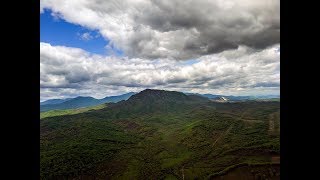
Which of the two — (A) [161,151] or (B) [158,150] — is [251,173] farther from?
(B) [158,150]

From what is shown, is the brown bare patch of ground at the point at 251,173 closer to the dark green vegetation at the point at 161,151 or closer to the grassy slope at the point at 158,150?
the dark green vegetation at the point at 161,151

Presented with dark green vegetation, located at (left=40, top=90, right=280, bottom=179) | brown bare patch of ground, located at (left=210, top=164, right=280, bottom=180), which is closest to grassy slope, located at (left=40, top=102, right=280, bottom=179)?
dark green vegetation, located at (left=40, top=90, right=280, bottom=179)

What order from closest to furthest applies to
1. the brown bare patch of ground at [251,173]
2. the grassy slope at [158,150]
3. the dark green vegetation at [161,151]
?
the brown bare patch of ground at [251,173]
the dark green vegetation at [161,151]
the grassy slope at [158,150]

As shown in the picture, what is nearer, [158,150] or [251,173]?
[251,173]

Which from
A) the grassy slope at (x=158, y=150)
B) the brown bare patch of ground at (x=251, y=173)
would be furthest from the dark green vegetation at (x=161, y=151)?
the brown bare patch of ground at (x=251, y=173)

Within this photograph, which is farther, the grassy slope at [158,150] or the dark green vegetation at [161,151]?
the grassy slope at [158,150]

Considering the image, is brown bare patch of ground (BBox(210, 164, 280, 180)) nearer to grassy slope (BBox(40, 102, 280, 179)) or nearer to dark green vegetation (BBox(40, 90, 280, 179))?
dark green vegetation (BBox(40, 90, 280, 179))

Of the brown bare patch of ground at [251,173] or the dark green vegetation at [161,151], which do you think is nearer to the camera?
the brown bare patch of ground at [251,173]

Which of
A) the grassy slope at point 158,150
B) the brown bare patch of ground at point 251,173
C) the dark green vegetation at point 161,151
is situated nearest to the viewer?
the brown bare patch of ground at point 251,173

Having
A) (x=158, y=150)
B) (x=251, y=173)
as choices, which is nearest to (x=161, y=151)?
(x=158, y=150)

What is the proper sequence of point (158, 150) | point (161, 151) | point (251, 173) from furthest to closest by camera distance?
1. point (158, 150)
2. point (161, 151)
3. point (251, 173)
